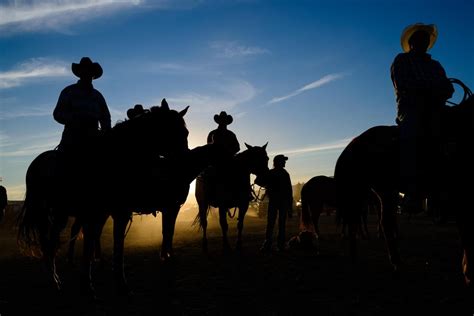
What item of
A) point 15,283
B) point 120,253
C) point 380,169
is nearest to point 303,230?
point 380,169

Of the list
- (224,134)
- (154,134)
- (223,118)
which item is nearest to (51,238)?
(154,134)

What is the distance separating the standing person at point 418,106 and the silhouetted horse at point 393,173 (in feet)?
0.52

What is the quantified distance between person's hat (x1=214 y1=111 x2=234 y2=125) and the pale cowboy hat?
244 inches

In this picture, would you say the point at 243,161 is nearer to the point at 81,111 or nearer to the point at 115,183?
the point at 81,111

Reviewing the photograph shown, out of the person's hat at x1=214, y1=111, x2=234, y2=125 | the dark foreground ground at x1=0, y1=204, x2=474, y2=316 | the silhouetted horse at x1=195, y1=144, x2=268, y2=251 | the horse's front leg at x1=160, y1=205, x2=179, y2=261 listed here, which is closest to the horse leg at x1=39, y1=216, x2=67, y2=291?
the dark foreground ground at x1=0, y1=204, x2=474, y2=316

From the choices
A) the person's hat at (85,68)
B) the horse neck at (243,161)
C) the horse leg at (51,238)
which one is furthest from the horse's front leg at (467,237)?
the person's hat at (85,68)

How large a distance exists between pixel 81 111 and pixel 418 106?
18.7 feet

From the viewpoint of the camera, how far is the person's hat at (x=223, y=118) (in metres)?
11.8

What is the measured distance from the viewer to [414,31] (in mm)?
6391

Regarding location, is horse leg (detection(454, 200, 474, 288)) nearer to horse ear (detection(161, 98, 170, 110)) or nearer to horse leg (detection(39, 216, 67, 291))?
horse ear (detection(161, 98, 170, 110))

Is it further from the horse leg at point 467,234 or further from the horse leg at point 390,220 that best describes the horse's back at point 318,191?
the horse leg at point 467,234

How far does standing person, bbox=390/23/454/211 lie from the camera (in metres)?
5.72

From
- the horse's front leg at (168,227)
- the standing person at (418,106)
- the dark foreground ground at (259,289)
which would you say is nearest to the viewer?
the dark foreground ground at (259,289)

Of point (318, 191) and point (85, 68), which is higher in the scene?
point (85, 68)
